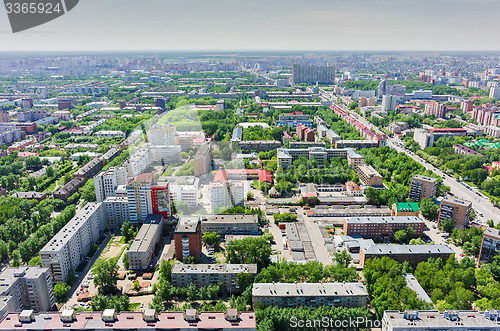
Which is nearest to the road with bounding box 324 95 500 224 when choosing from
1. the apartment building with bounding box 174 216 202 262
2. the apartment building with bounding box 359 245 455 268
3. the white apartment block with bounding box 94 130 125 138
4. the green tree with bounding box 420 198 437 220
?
the green tree with bounding box 420 198 437 220

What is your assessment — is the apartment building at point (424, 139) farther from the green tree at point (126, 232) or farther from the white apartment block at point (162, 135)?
the green tree at point (126, 232)

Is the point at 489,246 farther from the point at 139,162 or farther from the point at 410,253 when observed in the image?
the point at 139,162

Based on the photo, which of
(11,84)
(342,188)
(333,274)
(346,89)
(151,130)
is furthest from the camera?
(11,84)

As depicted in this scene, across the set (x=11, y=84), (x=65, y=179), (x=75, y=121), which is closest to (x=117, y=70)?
(x=11, y=84)

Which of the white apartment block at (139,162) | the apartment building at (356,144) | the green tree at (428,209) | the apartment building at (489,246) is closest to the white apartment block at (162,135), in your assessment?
the white apartment block at (139,162)

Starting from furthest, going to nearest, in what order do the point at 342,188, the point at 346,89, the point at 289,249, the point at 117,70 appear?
the point at 117,70
the point at 346,89
the point at 342,188
the point at 289,249

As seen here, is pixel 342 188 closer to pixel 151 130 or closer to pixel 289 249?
pixel 289 249
